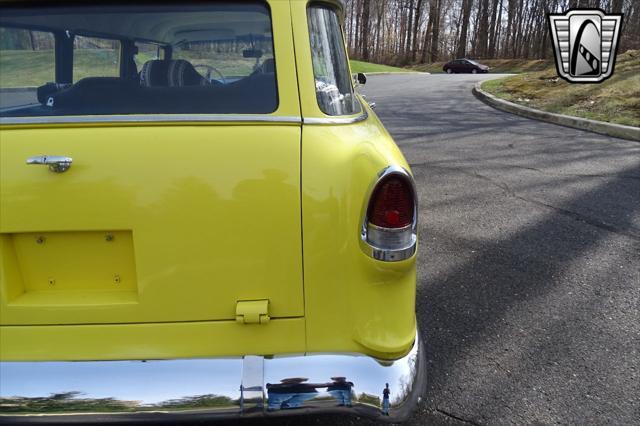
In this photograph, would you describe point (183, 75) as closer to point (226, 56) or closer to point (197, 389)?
point (226, 56)

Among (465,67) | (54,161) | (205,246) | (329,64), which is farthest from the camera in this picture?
(465,67)

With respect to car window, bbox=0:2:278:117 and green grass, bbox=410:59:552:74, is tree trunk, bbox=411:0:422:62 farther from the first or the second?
car window, bbox=0:2:278:117

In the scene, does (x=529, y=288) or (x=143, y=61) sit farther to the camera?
(x=529, y=288)

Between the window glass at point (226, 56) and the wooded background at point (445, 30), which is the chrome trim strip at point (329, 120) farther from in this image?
the wooded background at point (445, 30)

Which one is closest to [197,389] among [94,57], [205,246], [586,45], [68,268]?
[205,246]

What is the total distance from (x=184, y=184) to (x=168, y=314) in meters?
0.48

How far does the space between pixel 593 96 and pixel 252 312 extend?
1230cm

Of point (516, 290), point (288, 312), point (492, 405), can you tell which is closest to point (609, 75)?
point (516, 290)

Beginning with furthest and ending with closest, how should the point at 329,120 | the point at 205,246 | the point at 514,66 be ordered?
1. the point at 514,66
2. the point at 329,120
3. the point at 205,246

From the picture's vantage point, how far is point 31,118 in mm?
1629

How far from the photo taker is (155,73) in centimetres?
202

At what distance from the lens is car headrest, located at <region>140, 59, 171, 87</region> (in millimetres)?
1979

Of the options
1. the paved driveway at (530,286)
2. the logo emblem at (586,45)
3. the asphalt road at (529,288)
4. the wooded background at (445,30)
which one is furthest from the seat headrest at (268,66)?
the wooded background at (445,30)

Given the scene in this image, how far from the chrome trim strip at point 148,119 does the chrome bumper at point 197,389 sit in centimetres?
84
